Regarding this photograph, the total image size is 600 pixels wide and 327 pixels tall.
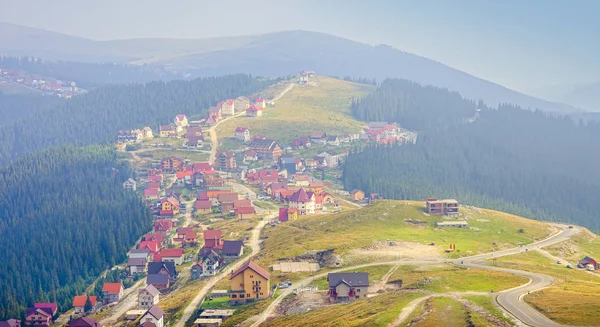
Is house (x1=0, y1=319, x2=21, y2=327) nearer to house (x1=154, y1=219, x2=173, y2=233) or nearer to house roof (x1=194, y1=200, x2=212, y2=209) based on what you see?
house (x1=154, y1=219, x2=173, y2=233)

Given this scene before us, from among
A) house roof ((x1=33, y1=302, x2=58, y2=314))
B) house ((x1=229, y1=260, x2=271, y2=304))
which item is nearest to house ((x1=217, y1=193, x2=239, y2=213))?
house roof ((x1=33, y1=302, x2=58, y2=314))

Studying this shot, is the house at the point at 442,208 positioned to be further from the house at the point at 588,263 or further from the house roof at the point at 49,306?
the house roof at the point at 49,306

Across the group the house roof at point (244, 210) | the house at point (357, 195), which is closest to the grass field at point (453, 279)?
the house roof at point (244, 210)

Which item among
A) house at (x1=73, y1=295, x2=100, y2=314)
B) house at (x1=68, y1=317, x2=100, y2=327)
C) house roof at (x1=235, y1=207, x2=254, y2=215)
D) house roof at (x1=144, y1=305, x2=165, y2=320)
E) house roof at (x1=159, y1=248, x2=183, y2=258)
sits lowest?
house at (x1=73, y1=295, x2=100, y2=314)

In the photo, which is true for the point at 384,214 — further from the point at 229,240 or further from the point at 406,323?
the point at 406,323

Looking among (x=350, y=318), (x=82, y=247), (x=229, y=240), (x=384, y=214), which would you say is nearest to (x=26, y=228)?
(x=82, y=247)

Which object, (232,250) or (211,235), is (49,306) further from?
(232,250)
